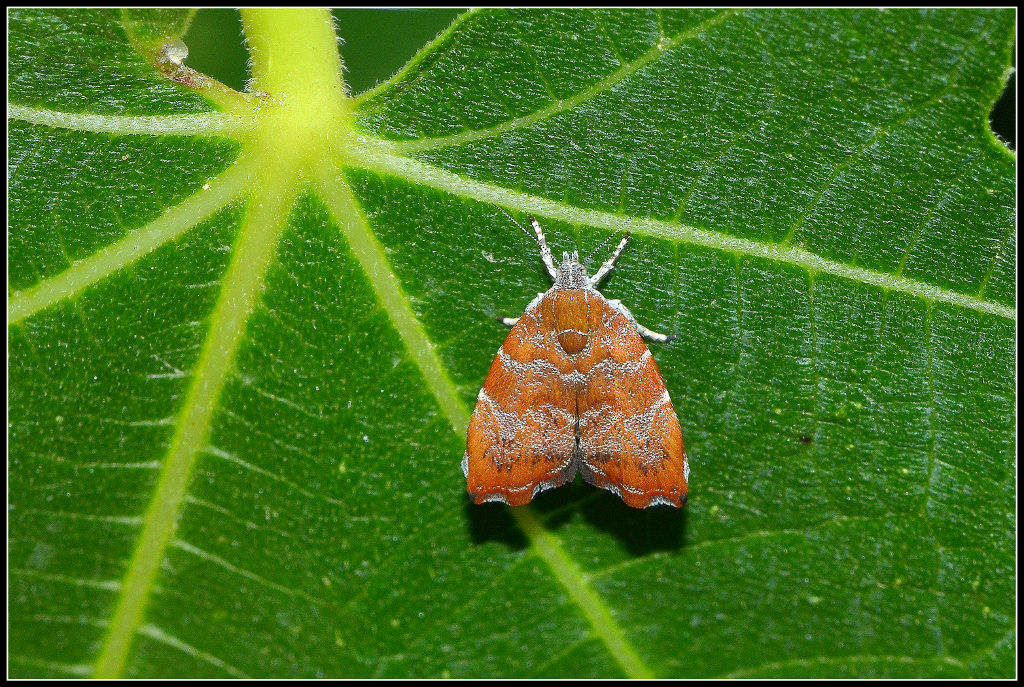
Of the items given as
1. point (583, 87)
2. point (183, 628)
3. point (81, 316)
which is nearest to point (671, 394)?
point (583, 87)

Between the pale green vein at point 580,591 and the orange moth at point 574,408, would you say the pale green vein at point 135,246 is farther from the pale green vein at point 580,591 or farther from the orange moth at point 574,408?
the pale green vein at point 580,591

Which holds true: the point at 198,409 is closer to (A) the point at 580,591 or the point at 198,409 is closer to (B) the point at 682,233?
(A) the point at 580,591

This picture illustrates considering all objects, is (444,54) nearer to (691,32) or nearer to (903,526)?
(691,32)

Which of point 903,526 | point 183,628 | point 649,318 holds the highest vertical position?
point 649,318

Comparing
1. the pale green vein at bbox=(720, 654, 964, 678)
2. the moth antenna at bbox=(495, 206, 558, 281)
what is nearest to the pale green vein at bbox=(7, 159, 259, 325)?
the moth antenna at bbox=(495, 206, 558, 281)

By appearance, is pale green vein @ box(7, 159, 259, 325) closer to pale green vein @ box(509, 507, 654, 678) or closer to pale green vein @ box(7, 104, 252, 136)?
pale green vein @ box(7, 104, 252, 136)

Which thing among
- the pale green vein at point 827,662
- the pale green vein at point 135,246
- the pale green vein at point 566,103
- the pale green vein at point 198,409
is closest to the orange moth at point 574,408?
the pale green vein at point 566,103
